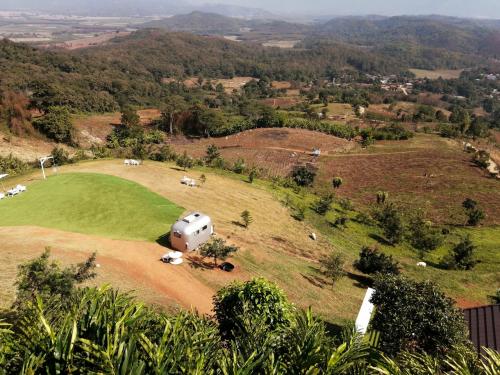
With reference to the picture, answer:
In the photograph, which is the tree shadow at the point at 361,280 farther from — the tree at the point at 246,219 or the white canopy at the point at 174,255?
the white canopy at the point at 174,255

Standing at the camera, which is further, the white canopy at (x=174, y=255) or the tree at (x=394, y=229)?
the tree at (x=394, y=229)

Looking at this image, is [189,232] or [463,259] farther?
[463,259]

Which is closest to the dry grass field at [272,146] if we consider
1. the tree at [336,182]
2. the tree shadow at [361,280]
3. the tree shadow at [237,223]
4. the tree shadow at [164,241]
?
the tree at [336,182]

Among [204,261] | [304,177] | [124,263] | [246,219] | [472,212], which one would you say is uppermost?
[124,263]

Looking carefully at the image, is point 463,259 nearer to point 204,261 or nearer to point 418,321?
point 418,321

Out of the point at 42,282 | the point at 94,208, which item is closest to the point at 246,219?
the point at 94,208

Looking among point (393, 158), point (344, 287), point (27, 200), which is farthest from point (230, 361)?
point (393, 158)

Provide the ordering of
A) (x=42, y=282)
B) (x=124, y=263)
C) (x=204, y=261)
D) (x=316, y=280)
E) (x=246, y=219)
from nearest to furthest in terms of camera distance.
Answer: (x=42, y=282) < (x=124, y=263) < (x=204, y=261) < (x=316, y=280) < (x=246, y=219)
